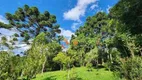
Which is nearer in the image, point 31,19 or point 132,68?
point 132,68

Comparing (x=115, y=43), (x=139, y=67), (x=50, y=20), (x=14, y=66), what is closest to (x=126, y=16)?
(x=139, y=67)

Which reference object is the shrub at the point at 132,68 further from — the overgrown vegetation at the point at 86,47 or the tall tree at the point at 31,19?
the tall tree at the point at 31,19

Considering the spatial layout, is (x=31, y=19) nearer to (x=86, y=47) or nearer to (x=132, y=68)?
(x=86, y=47)

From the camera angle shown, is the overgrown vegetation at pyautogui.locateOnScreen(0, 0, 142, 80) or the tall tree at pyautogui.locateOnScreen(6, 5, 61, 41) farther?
the tall tree at pyautogui.locateOnScreen(6, 5, 61, 41)

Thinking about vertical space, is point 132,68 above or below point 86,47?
below

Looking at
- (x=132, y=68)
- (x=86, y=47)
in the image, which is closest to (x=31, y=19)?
(x=86, y=47)

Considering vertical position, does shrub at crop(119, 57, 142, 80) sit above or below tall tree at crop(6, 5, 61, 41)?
below

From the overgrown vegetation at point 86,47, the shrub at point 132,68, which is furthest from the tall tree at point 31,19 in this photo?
the shrub at point 132,68

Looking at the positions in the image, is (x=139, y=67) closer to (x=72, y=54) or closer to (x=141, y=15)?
(x=141, y=15)

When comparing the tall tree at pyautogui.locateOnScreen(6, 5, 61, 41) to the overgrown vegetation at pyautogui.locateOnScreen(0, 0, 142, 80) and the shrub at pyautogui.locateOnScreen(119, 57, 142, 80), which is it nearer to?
the overgrown vegetation at pyautogui.locateOnScreen(0, 0, 142, 80)

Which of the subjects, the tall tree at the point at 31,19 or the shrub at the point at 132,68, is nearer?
the shrub at the point at 132,68

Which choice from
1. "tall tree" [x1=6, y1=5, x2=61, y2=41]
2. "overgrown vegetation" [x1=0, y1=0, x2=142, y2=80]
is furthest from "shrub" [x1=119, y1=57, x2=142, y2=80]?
"tall tree" [x1=6, y1=5, x2=61, y2=41]

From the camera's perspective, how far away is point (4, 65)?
12.8 m

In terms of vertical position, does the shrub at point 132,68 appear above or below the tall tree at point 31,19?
below
